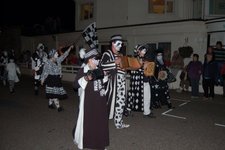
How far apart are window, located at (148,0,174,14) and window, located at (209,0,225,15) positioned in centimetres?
298

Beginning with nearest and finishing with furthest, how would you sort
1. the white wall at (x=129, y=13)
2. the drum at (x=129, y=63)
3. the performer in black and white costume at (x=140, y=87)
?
1. the drum at (x=129, y=63)
2. the performer in black and white costume at (x=140, y=87)
3. the white wall at (x=129, y=13)

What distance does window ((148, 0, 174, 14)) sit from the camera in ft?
70.9

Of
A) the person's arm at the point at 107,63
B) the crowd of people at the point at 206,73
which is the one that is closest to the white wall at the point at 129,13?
the crowd of people at the point at 206,73

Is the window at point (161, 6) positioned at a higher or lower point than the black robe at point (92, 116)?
higher

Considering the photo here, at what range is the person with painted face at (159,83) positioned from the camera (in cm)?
1009

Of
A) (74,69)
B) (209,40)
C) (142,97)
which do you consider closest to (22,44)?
(74,69)

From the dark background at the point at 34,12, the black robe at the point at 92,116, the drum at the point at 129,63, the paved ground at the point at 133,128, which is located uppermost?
the dark background at the point at 34,12

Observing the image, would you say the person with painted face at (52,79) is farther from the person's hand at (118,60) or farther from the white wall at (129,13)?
the white wall at (129,13)

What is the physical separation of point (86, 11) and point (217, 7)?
34.2ft

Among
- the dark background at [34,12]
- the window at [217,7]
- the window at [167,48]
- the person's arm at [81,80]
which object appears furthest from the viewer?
the dark background at [34,12]

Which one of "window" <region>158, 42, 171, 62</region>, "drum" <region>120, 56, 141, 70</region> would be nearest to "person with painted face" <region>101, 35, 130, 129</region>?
"drum" <region>120, 56, 141, 70</region>

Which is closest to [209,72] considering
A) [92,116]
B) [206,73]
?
[206,73]

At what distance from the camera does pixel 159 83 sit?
33.8ft

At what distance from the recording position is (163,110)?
416 inches
